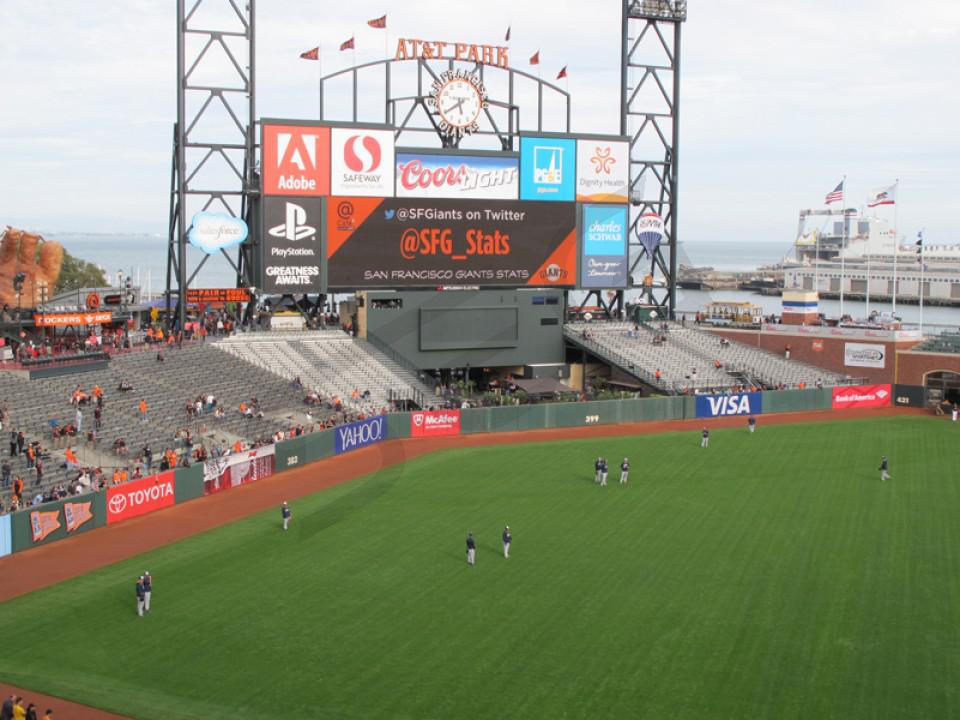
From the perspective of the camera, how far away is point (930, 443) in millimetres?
45844

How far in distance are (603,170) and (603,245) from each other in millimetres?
4110

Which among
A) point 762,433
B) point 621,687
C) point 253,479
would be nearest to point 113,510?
point 253,479

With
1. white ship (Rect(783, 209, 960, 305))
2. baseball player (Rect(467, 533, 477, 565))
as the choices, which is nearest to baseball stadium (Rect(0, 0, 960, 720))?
baseball player (Rect(467, 533, 477, 565))

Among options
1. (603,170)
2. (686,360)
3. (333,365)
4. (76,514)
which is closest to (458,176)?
(603,170)

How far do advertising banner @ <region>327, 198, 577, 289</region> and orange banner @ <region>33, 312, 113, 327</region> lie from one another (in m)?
11.3

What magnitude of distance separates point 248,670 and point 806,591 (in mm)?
13069

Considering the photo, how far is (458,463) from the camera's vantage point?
40.6 metres

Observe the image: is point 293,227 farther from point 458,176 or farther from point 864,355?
point 864,355

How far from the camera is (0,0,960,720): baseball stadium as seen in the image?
798 inches

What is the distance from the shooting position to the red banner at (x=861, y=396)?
56125mm

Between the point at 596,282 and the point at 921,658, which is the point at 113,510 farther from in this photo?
the point at 596,282

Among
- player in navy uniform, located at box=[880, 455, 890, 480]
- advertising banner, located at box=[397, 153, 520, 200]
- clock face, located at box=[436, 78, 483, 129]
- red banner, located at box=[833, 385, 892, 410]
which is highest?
clock face, located at box=[436, 78, 483, 129]

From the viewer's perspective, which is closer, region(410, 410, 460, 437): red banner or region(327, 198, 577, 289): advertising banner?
region(410, 410, 460, 437): red banner

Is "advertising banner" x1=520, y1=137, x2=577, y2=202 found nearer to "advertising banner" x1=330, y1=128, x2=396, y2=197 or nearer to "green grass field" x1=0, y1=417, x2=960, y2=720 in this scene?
"advertising banner" x1=330, y1=128, x2=396, y2=197
